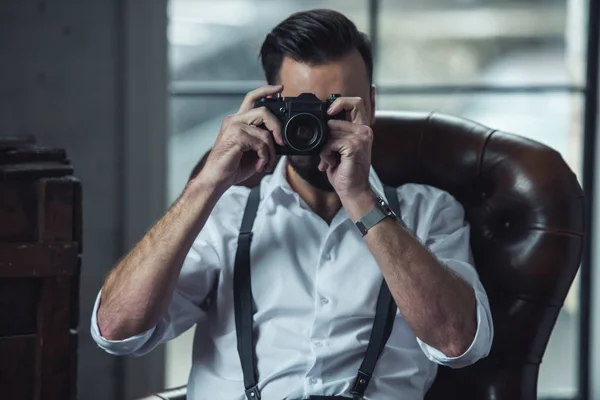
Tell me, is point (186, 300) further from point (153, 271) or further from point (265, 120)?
point (265, 120)

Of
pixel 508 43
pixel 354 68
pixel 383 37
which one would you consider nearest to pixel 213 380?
pixel 354 68

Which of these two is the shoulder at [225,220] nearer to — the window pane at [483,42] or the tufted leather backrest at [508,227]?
the tufted leather backrest at [508,227]

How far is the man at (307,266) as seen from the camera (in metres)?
1.31

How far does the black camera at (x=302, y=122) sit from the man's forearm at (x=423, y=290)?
0.17 metres

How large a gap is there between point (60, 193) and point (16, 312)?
8.9 inches

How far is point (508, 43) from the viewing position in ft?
7.84

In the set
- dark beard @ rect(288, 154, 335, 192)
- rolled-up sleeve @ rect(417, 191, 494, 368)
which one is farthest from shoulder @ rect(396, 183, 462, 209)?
dark beard @ rect(288, 154, 335, 192)

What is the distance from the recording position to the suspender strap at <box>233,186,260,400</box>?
1.39 metres

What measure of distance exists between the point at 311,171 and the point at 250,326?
299 mm

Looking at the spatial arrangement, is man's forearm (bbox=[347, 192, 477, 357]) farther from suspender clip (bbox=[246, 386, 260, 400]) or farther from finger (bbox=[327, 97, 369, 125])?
suspender clip (bbox=[246, 386, 260, 400])

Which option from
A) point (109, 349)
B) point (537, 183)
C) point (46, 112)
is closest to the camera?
point (109, 349)

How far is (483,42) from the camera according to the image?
2.38 m

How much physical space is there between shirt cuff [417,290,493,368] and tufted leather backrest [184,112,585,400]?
15 centimetres

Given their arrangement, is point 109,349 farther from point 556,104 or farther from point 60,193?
point 556,104
